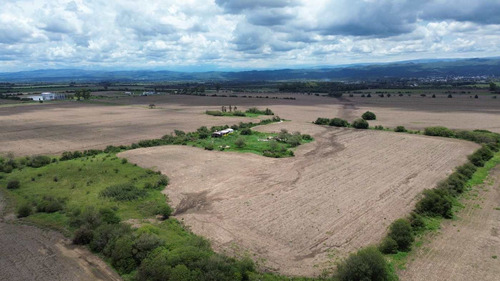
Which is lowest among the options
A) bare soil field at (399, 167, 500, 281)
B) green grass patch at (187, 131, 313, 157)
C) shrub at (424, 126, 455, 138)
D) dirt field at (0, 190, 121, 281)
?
dirt field at (0, 190, 121, 281)

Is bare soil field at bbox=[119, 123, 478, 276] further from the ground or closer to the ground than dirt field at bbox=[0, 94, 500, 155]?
closer to the ground

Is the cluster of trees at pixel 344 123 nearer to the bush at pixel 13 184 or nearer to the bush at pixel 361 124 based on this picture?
the bush at pixel 361 124

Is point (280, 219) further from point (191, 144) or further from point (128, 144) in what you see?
point (128, 144)

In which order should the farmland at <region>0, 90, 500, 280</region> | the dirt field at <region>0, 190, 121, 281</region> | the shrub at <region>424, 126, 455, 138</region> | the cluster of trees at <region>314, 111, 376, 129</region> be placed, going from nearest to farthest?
1. the dirt field at <region>0, 190, 121, 281</region>
2. the farmland at <region>0, 90, 500, 280</region>
3. the shrub at <region>424, 126, 455, 138</region>
4. the cluster of trees at <region>314, 111, 376, 129</region>

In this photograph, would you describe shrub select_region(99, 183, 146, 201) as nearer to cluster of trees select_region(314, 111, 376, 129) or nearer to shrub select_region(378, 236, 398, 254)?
shrub select_region(378, 236, 398, 254)

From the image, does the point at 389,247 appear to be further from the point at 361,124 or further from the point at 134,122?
the point at 134,122

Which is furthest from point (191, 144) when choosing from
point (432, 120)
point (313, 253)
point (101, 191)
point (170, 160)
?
point (432, 120)

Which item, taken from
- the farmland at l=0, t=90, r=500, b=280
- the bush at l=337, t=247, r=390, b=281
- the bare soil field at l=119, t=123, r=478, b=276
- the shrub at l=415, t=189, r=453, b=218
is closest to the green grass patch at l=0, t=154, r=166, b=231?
the farmland at l=0, t=90, r=500, b=280
